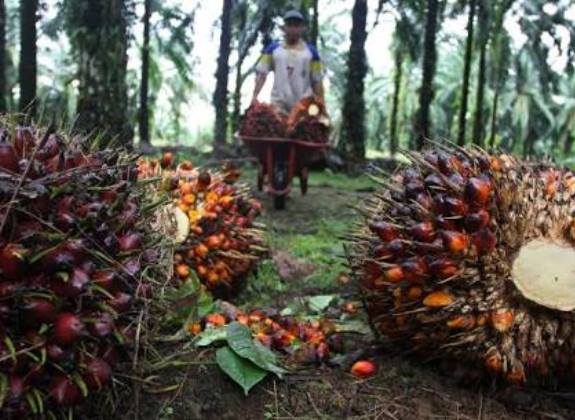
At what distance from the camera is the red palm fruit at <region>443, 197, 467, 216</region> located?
2.51m

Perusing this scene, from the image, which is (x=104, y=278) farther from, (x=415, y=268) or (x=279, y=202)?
(x=279, y=202)

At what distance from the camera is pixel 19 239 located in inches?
69.6

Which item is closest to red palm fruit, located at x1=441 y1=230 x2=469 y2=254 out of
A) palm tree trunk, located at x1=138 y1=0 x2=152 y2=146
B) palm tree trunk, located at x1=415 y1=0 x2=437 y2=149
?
palm tree trunk, located at x1=415 y1=0 x2=437 y2=149

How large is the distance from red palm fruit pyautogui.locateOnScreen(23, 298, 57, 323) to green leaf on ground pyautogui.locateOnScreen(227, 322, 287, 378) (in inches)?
34.5

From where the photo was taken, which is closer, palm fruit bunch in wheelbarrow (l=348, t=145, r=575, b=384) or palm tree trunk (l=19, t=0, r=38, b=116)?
palm fruit bunch in wheelbarrow (l=348, t=145, r=575, b=384)

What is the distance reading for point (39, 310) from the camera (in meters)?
1.72

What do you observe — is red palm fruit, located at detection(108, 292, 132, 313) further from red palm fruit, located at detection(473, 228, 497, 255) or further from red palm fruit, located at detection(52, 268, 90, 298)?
red palm fruit, located at detection(473, 228, 497, 255)

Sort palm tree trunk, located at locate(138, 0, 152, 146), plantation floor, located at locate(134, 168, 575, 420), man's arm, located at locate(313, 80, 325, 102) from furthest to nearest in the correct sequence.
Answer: palm tree trunk, located at locate(138, 0, 152, 146) → man's arm, located at locate(313, 80, 325, 102) → plantation floor, located at locate(134, 168, 575, 420)

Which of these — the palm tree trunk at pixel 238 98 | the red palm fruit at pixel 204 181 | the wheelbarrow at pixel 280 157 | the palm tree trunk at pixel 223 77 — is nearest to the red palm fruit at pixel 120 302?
the red palm fruit at pixel 204 181

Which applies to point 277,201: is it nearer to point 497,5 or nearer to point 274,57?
point 274,57

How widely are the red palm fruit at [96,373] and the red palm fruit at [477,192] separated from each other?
134 centimetres

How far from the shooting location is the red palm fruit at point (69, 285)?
176 cm

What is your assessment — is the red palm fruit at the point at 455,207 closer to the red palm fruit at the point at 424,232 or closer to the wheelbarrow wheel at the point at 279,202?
the red palm fruit at the point at 424,232

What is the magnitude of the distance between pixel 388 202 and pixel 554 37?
20.5 m
